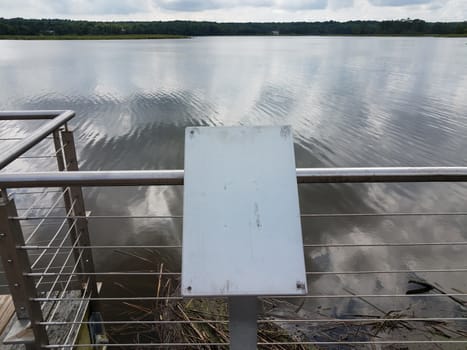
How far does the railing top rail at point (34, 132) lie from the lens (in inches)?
50.2

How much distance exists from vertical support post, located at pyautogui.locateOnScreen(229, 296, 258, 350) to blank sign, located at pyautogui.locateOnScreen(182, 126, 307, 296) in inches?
4.1

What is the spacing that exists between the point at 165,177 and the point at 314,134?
373 inches

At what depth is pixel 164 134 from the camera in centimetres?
1024

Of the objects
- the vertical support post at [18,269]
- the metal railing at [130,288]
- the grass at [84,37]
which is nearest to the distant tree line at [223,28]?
the grass at [84,37]

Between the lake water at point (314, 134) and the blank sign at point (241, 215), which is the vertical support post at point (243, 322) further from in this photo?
the lake water at point (314, 134)

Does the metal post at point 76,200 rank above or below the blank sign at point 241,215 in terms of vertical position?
below

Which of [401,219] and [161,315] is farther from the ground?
[161,315]

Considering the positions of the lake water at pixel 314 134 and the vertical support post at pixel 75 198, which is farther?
the lake water at pixel 314 134

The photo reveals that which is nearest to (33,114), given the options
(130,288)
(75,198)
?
(75,198)

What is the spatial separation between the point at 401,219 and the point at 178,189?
3911 mm

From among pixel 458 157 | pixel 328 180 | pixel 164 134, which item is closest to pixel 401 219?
pixel 458 157

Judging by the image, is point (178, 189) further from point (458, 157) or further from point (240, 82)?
point (240, 82)

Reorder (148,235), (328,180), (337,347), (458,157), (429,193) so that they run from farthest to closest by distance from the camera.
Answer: (458,157) < (429,193) < (148,235) < (337,347) < (328,180)

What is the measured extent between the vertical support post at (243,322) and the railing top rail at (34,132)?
850 mm
